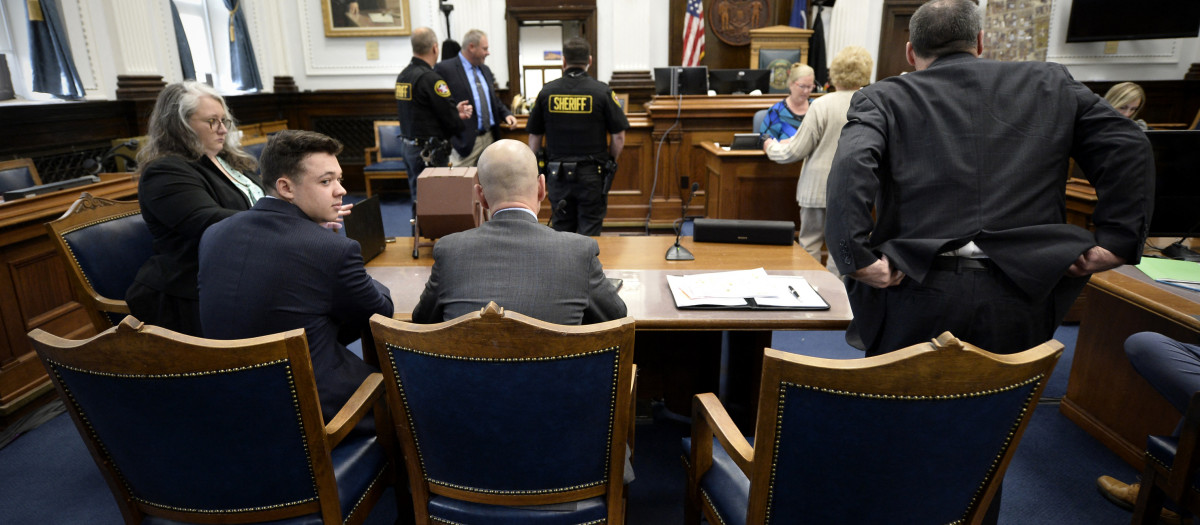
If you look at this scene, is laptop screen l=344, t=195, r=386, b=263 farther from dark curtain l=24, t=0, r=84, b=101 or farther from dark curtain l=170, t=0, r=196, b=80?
dark curtain l=170, t=0, r=196, b=80

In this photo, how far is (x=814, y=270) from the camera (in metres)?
2.08

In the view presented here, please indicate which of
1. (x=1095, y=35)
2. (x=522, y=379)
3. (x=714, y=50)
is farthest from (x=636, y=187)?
(x=1095, y=35)

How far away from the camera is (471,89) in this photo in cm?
469

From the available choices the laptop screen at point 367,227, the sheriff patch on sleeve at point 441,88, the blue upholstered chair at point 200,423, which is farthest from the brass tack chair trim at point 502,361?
the sheriff patch on sleeve at point 441,88

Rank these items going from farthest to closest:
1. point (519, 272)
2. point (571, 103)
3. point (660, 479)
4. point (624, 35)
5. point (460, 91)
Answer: point (624, 35), point (460, 91), point (571, 103), point (660, 479), point (519, 272)

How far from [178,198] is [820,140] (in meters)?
2.81

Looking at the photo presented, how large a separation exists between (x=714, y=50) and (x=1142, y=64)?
464 cm

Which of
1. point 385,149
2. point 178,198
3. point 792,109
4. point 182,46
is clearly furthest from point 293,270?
point 385,149

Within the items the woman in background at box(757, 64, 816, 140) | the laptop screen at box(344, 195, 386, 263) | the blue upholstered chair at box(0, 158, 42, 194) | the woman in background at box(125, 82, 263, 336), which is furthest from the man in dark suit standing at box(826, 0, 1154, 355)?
the blue upholstered chair at box(0, 158, 42, 194)

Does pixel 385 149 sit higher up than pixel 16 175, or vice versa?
pixel 16 175

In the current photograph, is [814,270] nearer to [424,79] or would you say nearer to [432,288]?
[432,288]

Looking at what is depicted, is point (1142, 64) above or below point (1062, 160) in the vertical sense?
above

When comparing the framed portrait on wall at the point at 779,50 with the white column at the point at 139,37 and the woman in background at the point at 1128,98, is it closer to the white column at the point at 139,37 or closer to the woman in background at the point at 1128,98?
the woman in background at the point at 1128,98

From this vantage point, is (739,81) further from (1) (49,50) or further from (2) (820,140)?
(1) (49,50)
